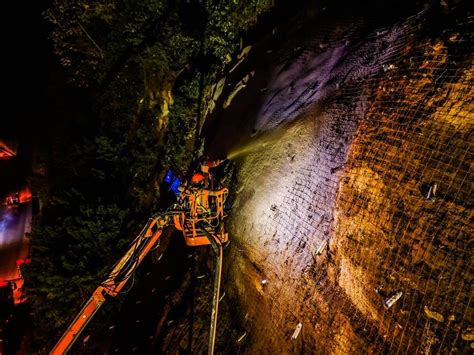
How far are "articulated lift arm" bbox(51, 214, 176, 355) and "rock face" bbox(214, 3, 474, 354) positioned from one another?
2.41 m

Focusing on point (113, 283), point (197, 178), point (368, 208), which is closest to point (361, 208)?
point (368, 208)

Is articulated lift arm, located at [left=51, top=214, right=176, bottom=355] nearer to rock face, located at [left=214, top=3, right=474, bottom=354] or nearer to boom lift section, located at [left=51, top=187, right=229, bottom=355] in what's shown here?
boom lift section, located at [left=51, top=187, right=229, bottom=355]

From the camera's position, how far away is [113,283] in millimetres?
4203

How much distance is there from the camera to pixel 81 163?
1040cm

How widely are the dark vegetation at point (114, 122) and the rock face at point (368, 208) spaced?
5129mm

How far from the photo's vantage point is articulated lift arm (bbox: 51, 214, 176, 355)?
12.7 feet

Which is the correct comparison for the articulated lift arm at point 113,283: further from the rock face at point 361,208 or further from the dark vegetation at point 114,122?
the dark vegetation at point 114,122

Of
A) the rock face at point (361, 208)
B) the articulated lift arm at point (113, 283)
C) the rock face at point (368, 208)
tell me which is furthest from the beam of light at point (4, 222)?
the rock face at point (368, 208)

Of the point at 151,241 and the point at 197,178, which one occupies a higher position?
the point at 197,178

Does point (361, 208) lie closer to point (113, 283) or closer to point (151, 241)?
point (151, 241)

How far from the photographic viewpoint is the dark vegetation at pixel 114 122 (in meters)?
8.48

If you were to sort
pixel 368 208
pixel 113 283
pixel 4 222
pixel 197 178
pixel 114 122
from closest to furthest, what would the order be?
pixel 368 208
pixel 113 283
pixel 197 178
pixel 114 122
pixel 4 222

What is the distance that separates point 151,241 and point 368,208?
354 centimetres

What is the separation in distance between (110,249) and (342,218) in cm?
753
